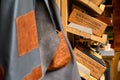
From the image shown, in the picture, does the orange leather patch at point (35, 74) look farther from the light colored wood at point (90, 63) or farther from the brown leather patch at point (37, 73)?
the light colored wood at point (90, 63)

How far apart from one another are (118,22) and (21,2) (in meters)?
4.22

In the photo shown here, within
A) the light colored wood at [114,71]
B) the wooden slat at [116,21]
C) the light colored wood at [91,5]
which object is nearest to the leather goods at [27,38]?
the light colored wood at [91,5]

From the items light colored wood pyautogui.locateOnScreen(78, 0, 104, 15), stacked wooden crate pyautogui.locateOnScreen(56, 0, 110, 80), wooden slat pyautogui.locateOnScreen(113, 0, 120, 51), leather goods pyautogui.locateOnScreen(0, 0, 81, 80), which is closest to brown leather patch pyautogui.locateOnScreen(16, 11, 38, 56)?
leather goods pyautogui.locateOnScreen(0, 0, 81, 80)

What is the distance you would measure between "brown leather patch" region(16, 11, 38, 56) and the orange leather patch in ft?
0.25

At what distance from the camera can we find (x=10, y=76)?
75 centimetres

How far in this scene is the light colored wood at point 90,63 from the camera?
1.64 meters

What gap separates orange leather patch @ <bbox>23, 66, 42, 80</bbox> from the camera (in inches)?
32.4

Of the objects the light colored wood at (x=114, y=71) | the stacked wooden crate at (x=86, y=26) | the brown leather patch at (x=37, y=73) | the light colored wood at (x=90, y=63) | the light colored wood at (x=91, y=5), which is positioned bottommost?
the light colored wood at (x=114, y=71)

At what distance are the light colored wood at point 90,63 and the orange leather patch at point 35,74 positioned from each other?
2.49 ft

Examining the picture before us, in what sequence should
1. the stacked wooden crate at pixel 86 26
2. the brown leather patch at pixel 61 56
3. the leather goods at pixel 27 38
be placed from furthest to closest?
the stacked wooden crate at pixel 86 26 → the brown leather patch at pixel 61 56 → the leather goods at pixel 27 38

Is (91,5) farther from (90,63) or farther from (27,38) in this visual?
(27,38)

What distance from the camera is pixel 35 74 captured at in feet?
2.83

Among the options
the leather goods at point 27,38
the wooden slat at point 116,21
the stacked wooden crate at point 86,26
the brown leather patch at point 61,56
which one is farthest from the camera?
the wooden slat at point 116,21

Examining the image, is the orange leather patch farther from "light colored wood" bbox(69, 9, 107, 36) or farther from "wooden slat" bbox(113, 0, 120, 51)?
"wooden slat" bbox(113, 0, 120, 51)
